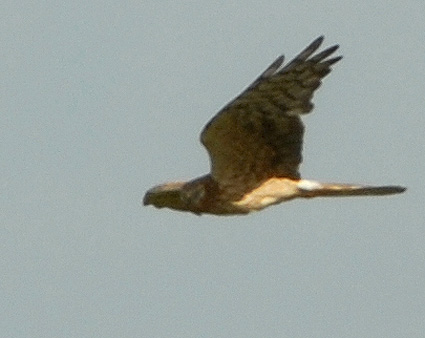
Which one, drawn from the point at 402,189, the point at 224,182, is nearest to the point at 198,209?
the point at 224,182

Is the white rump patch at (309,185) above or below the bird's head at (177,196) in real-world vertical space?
below

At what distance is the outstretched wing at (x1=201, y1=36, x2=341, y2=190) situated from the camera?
1844 centimetres

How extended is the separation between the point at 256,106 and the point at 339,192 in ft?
2.72

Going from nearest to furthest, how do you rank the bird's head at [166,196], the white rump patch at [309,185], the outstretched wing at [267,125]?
the outstretched wing at [267,125] < the white rump patch at [309,185] < the bird's head at [166,196]

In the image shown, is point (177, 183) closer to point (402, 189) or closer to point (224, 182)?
point (224, 182)

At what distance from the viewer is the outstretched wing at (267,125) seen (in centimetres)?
1844

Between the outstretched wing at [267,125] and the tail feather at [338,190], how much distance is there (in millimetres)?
135

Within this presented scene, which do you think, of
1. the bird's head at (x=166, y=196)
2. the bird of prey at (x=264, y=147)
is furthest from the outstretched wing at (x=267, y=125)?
the bird's head at (x=166, y=196)

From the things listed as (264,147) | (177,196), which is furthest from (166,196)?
(264,147)

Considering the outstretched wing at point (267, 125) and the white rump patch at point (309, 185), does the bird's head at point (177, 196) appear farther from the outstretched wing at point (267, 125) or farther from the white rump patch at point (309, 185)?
the white rump patch at point (309, 185)

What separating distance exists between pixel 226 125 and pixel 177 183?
0.89m

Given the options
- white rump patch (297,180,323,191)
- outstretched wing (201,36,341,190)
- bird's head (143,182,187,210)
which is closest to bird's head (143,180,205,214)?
bird's head (143,182,187,210)

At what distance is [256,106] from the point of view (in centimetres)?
1855

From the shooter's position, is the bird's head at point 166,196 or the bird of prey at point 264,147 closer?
the bird of prey at point 264,147
